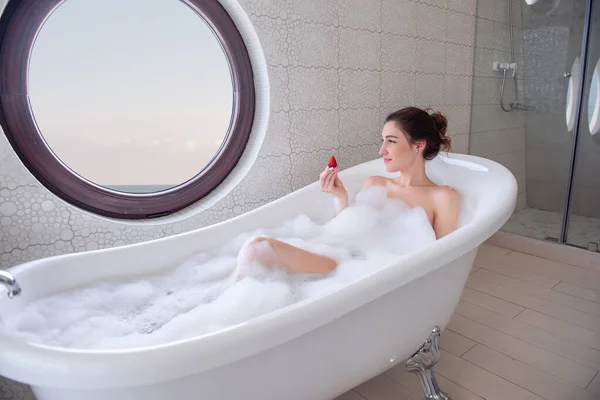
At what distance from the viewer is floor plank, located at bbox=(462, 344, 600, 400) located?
1.29m

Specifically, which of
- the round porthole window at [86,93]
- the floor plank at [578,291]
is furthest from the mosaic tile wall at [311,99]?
the floor plank at [578,291]

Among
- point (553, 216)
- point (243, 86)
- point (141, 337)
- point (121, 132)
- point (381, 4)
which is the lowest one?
point (553, 216)

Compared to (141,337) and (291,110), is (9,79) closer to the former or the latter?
(141,337)

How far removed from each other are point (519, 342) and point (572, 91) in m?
1.92

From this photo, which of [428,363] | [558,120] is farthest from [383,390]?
[558,120]

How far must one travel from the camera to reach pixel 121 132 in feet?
14.1

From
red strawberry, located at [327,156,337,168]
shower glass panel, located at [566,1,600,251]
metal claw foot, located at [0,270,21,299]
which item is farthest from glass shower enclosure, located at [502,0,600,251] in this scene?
metal claw foot, located at [0,270,21,299]

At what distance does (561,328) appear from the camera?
1.68 metres

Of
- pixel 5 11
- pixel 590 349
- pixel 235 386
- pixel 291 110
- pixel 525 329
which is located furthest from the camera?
pixel 291 110

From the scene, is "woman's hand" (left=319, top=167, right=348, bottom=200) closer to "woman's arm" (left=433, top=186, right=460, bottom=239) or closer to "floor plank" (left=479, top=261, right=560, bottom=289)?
"woman's arm" (left=433, top=186, right=460, bottom=239)

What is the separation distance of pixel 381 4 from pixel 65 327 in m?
2.04

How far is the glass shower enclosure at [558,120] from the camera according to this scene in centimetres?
241

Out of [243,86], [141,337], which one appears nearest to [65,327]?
[141,337]

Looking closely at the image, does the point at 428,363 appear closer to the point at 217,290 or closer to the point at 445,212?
the point at 445,212
